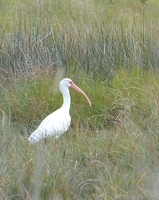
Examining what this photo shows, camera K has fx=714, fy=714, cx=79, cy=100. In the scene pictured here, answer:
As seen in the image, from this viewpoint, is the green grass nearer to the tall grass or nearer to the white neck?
the white neck

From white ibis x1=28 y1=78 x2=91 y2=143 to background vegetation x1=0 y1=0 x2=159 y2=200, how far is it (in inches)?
4.7

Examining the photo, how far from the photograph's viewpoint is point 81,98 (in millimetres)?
7398

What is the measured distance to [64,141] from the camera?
5.57 metres

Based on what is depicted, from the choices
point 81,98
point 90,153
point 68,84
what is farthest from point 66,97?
point 90,153

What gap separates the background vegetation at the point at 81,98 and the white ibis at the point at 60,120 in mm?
120

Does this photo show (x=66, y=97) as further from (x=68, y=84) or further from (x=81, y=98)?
(x=81, y=98)

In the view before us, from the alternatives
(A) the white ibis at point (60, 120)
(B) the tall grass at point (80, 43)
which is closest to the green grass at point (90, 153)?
(A) the white ibis at point (60, 120)

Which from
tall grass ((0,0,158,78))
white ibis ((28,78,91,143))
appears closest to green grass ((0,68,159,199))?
white ibis ((28,78,91,143))

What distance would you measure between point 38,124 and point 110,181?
8.32ft

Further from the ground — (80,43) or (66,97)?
(80,43)

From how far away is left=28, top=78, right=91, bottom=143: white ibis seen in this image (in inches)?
242

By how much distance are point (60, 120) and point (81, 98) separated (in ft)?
2.88

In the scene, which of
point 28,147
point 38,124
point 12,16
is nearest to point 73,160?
point 28,147

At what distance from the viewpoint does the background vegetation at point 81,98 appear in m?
4.57
